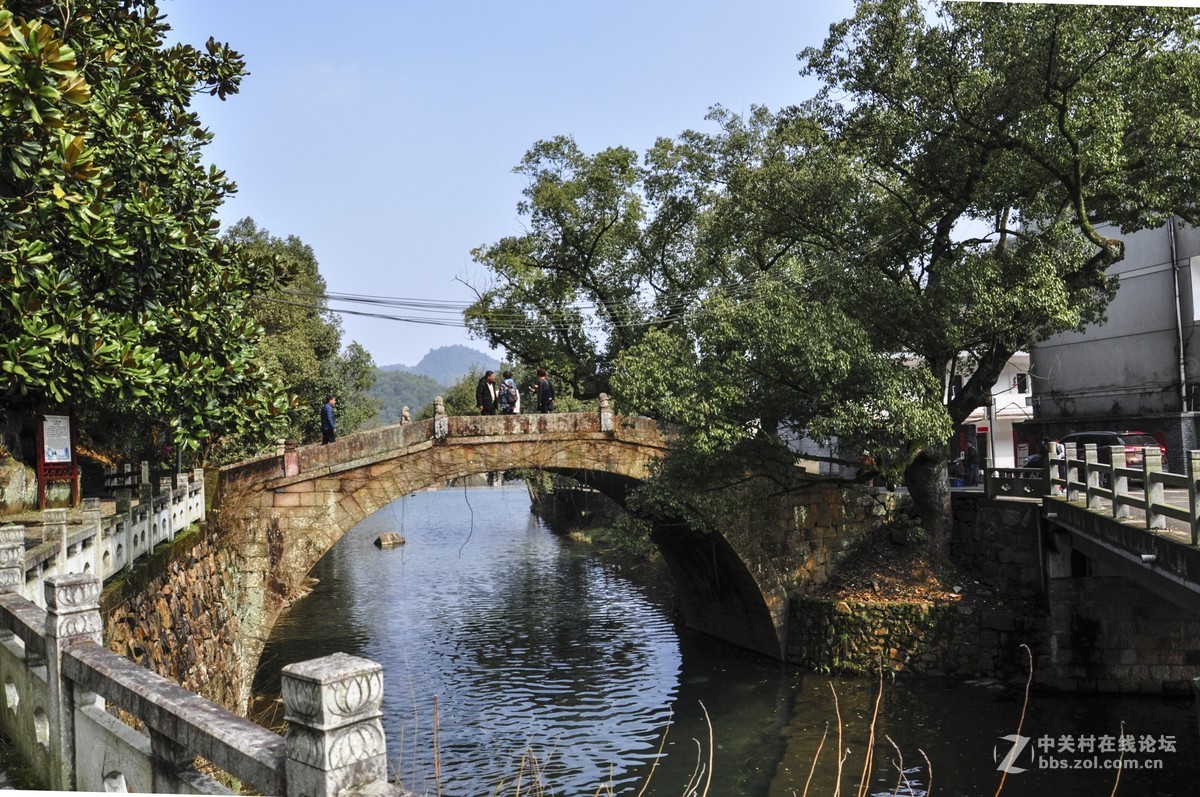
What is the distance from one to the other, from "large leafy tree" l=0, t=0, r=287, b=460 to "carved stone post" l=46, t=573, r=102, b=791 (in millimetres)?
3020

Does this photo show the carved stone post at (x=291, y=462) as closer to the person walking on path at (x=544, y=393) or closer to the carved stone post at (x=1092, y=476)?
the person walking on path at (x=544, y=393)

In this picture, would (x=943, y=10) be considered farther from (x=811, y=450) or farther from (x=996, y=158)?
(x=811, y=450)

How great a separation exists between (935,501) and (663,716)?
6653 mm

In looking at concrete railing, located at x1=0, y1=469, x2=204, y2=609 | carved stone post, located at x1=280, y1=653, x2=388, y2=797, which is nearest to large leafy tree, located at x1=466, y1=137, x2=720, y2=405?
concrete railing, located at x1=0, y1=469, x2=204, y2=609

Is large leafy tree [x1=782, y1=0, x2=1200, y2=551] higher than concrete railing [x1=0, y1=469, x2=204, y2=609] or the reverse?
higher

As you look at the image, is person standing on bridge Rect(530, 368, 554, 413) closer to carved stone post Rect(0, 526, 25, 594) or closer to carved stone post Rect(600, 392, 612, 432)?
carved stone post Rect(600, 392, 612, 432)

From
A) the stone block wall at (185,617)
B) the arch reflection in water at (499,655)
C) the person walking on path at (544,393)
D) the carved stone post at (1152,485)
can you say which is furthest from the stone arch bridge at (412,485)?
the carved stone post at (1152,485)

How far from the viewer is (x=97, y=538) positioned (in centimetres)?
827

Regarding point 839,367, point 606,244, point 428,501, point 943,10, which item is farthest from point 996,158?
point 428,501

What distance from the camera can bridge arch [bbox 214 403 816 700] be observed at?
16359 mm

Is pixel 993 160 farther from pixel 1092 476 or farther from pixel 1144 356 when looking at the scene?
pixel 1144 356

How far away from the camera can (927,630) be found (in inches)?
651

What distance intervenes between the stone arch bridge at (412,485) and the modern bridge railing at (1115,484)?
4.08 meters

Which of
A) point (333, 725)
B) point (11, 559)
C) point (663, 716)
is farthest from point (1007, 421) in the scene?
point (333, 725)
